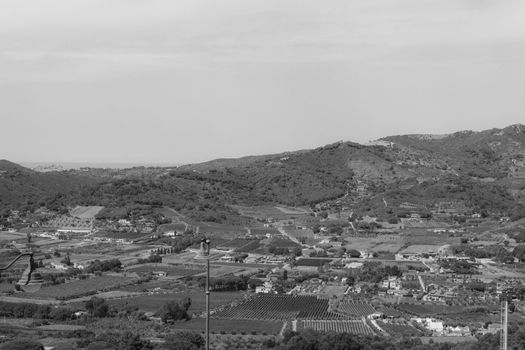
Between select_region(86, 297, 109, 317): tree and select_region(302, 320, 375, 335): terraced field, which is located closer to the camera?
select_region(302, 320, 375, 335): terraced field

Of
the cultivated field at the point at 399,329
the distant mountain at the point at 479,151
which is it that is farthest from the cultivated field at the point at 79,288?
the distant mountain at the point at 479,151

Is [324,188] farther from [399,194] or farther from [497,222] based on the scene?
[497,222]

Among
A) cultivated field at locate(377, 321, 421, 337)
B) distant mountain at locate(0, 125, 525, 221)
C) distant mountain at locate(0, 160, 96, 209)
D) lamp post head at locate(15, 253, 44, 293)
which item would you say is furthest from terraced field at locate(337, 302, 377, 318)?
distant mountain at locate(0, 160, 96, 209)

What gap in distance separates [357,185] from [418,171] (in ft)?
33.0

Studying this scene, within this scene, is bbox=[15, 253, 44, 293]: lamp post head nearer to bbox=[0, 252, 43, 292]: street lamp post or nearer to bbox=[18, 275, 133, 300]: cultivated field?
bbox=[0, 252, 43, 292]: street lamp post

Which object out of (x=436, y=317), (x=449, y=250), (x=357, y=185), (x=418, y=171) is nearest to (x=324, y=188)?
(x=357, y=185)

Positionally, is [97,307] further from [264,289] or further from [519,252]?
[519,252]

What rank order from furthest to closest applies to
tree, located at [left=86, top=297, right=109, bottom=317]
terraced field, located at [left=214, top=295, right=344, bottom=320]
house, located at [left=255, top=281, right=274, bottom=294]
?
house, located at [left=255, top=281, right=274, bottom=294], terraced field, located at [left=214, top=295, right=344, bottom=320], tree, located at [left=86, top=297, right=109, bottom=317]

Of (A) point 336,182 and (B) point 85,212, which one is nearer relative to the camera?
(B) point 85,212

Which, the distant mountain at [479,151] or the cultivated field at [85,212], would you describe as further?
the distant mountain at [479,151]

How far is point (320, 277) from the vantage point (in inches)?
1842

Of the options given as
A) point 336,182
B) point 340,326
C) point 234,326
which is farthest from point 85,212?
point 340,326

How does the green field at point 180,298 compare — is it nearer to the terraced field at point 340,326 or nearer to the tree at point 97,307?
the tree at point 97,307

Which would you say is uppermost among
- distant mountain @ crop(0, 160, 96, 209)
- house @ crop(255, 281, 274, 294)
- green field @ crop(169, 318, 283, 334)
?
distant mountain @ crop(0, 160, 96, 209)
